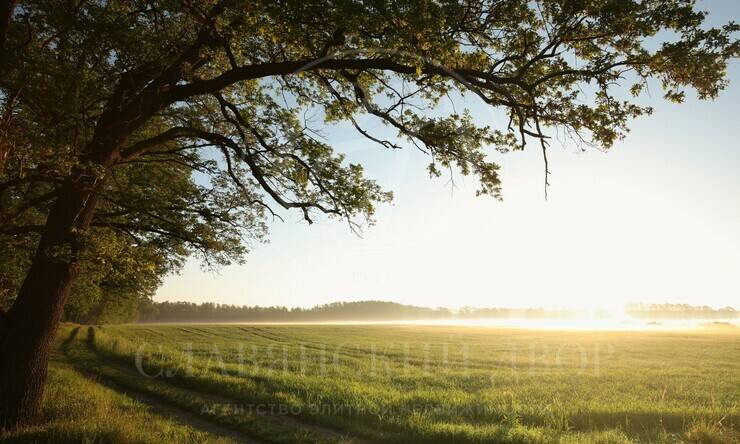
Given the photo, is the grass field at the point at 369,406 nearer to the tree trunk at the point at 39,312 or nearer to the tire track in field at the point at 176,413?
the tire track in field at the point at 176,413

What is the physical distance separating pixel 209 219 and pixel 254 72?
713 centimetres

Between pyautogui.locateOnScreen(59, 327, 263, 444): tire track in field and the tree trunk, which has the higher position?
the tree trunk

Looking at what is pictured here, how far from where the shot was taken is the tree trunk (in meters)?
9.16

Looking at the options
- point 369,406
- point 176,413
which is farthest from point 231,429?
point 369,406

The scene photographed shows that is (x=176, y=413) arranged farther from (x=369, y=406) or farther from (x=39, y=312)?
(x=369, y=406)

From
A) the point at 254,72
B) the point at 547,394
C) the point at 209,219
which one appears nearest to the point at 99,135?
the point at 254,72

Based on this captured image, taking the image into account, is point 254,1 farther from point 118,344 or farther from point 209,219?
point 118,344

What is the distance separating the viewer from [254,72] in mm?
9125

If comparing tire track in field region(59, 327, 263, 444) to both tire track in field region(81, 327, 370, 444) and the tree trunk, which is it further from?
the tree trunk

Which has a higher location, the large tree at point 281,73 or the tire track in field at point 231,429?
the large tree at point 281,73

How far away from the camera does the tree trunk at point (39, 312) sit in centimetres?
916

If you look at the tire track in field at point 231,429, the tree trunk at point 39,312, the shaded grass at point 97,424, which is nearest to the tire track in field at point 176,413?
the tire track in field at point 231,429

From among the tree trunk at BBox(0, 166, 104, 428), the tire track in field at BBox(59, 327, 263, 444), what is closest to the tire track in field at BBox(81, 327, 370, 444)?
the tire track in field at BBox(59, 327, 263, 444)

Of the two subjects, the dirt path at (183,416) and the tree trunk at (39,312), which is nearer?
the tree trunk at (39,312)
